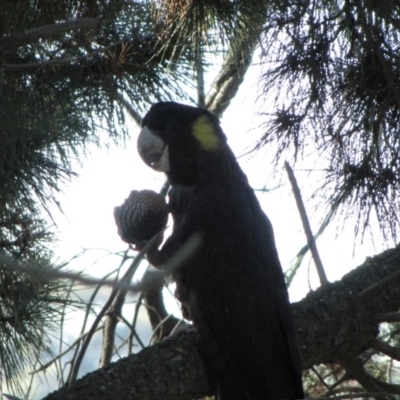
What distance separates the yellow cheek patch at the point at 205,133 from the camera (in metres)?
2.16

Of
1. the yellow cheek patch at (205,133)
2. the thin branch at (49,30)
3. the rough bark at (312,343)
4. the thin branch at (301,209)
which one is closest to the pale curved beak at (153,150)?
the yellow cheek patch at (205,133)

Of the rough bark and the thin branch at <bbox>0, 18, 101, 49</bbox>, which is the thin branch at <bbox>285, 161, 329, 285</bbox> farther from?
the thin branch at <bbox>0, 18, 101, 49</bbox>

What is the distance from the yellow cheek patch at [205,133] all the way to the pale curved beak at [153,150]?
110mm

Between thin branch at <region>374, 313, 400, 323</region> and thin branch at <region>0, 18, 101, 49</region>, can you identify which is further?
thin branch at <region>374, 313, 400, 323</region>

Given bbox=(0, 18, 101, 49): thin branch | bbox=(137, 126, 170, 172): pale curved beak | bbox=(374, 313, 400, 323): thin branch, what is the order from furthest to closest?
bbox=(137, 126, 170, 172): pale curved beak, bbox=(374, 313, 400, 323): thin branch, bbox=(0, 18, 101, 49): thin branch

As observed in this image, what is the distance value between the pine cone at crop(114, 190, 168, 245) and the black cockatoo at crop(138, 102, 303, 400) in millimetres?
260

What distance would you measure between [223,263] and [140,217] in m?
0.39

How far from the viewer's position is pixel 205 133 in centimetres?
218

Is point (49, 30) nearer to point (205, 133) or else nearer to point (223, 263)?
point (223, 263)

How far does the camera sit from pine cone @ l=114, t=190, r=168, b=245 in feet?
5.24

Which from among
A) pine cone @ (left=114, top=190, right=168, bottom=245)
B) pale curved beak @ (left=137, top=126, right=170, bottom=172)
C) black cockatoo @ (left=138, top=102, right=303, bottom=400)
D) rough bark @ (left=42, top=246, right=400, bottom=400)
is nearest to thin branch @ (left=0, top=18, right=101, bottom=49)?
pine cone @ (left=114, top=190, right=168, bottom=245)

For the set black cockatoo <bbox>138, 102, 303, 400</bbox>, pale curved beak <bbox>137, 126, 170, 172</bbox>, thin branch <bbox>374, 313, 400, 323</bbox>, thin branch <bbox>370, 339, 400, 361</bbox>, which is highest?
pale curved beak <bbox>137, 126, 170, 172</bbox>

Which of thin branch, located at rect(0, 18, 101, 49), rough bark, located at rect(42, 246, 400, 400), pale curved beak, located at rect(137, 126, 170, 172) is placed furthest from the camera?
pale curved beak, located at rect(137, 126, 170, 172)

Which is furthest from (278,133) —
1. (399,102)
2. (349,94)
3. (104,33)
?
(104,33)
